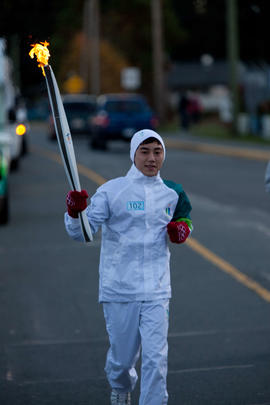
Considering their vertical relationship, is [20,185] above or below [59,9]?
below

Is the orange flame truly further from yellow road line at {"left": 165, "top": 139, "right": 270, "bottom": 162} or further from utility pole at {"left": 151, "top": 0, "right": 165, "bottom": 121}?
utility pole at {"left": 151, "top": 0, "right": 165, "bottom": 121}

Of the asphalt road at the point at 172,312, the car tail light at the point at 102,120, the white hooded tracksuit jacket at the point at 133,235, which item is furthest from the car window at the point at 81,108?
the white hooded tracksuit jacket at the point at 133,235

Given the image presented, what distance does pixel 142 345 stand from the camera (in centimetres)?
481

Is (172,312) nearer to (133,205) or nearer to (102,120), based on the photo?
(133,205)

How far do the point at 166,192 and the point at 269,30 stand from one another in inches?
2485

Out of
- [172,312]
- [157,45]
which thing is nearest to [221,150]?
[157,45]

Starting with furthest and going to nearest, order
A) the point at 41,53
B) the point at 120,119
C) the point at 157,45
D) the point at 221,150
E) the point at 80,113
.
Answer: the point at 157,45 < the point at 80,113 < the point at 120,119 < the point at 221,150 < the point at 41,53

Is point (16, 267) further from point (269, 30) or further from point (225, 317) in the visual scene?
point (269, 30)

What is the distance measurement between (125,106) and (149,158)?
2822 cm

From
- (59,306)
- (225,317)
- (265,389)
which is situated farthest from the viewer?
(59,306)

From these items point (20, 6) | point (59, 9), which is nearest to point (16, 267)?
point (20, 6)

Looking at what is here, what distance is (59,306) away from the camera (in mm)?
8195

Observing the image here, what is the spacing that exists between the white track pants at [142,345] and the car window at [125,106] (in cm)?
2808

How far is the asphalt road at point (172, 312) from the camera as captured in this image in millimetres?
5828
